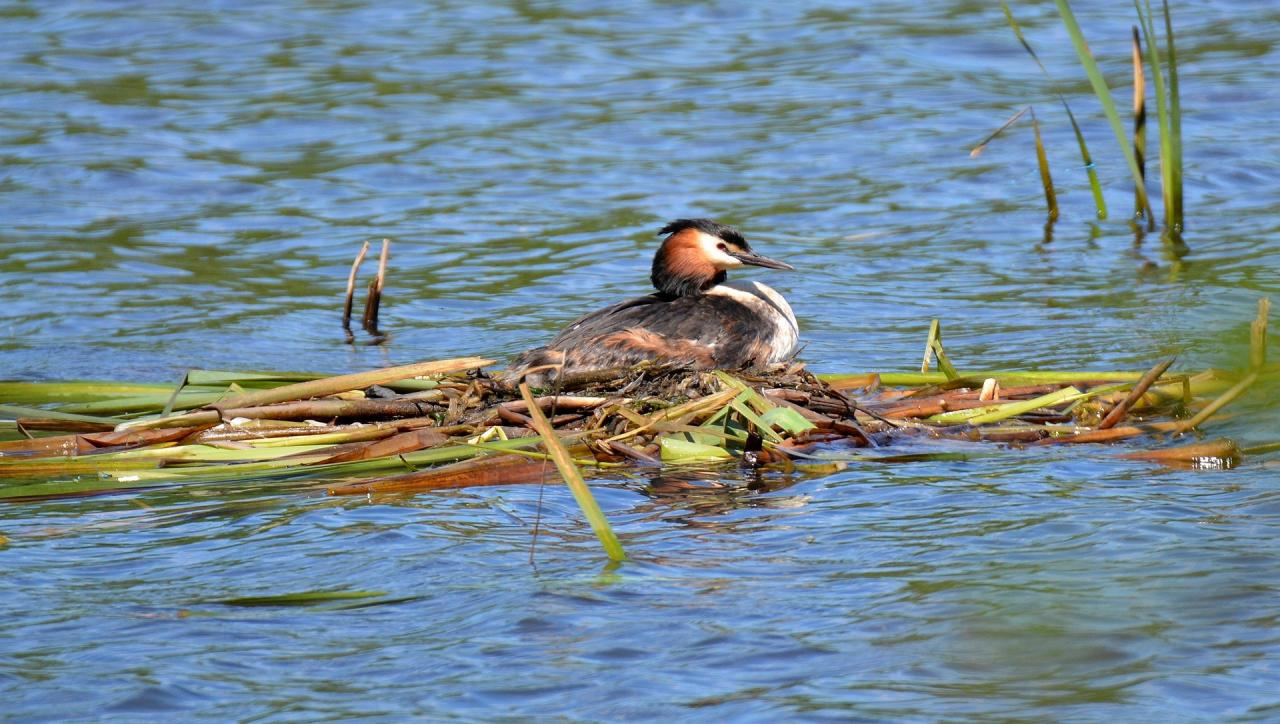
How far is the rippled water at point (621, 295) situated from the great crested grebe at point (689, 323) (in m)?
0.80

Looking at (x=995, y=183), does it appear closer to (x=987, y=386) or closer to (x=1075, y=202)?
(x=1075, y=202)

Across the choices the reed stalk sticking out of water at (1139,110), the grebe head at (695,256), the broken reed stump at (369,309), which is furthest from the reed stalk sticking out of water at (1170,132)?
the broken reed stump at (369,309)

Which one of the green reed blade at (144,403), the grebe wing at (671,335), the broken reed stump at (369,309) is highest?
the grebe wing at (671,335)

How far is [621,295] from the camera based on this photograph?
9.52m

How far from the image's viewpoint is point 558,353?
6.64 m

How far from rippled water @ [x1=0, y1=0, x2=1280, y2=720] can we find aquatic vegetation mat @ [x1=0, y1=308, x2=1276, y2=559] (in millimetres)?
142

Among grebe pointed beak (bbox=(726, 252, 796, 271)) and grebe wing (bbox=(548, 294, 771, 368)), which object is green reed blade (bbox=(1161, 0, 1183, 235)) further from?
grebe wing (bbox=(548, 294, 771, 368))

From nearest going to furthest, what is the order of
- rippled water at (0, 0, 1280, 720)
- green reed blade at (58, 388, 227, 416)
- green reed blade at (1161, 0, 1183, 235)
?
rippled water at (0, 0, 1280, 720) → green reed blade at (58, 388, 227, 416) → green reed blade at (1161, 0, 1183, 235)

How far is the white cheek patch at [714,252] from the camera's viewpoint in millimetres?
7672

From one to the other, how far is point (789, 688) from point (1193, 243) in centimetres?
682

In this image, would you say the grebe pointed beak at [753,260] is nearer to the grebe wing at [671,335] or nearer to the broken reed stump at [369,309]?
the grebe wing at [671,335]

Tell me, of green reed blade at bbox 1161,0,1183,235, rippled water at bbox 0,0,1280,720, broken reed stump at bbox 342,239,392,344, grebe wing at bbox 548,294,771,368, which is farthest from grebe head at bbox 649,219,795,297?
green reed blade at bbox 1161,0,1183,235

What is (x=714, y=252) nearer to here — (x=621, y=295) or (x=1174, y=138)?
(x=621, y=295)

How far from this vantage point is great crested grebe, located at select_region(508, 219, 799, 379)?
674 centimetres
